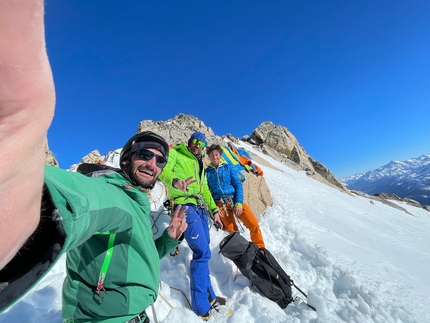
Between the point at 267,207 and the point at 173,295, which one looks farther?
the point at 267,207

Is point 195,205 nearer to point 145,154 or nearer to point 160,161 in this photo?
point 160,161

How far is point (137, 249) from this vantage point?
1832 mm

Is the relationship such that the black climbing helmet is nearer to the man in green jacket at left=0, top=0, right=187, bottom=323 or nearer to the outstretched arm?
the man in green jacket at left=0, top=0, right=187, bottom=323

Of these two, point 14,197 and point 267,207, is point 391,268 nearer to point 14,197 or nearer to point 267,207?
point 267,207

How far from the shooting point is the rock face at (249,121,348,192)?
32.4 meters

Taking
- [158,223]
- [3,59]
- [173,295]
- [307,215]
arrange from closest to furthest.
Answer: [3,59]
[173,295]
[158,223]
[307,215]

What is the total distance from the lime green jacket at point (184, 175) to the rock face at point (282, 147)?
91.5 feet

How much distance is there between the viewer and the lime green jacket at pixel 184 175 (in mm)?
4273

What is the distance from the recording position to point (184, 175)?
441 centimetres

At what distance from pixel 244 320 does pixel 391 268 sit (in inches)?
165

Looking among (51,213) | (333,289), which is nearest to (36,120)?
(51,213)

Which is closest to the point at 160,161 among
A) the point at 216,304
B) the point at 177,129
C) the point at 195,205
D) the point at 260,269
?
the point at 195,205

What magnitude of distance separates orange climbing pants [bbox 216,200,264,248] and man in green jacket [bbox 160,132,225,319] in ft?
3.32

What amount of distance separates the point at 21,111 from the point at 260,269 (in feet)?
15.8
